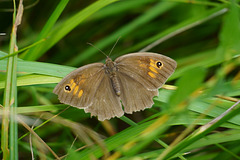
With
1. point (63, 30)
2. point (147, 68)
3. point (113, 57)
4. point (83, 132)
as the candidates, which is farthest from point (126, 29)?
point (83, 132)

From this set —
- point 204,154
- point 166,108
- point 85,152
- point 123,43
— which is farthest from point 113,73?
point 166,108

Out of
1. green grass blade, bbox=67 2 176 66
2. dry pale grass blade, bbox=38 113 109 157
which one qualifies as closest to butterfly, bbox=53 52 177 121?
dry pale grass blade, bbox=38 113 109 157

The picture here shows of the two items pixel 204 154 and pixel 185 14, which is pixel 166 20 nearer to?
pixel 185 14

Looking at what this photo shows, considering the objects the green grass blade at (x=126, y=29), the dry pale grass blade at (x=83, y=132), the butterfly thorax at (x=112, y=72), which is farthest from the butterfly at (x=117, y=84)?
the green grass blade at (x=126, y=29)

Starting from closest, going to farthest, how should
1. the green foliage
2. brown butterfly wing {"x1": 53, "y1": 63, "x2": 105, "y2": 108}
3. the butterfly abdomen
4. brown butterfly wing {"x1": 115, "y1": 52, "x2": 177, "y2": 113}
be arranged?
the green foliage < brown butterfly wing {"x1": 53, "y1": 63, "x2": 105, "y2": 108} < brown butterfly wing {"x1": 115, "y1": 52, "x2": 177, "y2": 113} < the butterfly abdomen

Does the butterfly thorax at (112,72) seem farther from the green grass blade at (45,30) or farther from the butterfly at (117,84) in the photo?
the green grass blade at (45,30)

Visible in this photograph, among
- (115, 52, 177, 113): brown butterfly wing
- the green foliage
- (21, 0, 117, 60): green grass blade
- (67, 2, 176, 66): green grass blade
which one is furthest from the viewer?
(67, 2, 176, 66): green grass blade

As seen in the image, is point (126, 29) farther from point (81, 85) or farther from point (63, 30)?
point (81, 85)

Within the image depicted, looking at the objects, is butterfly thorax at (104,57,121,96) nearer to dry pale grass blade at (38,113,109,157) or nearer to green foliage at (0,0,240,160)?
green foliage at (0,0,240,160)
